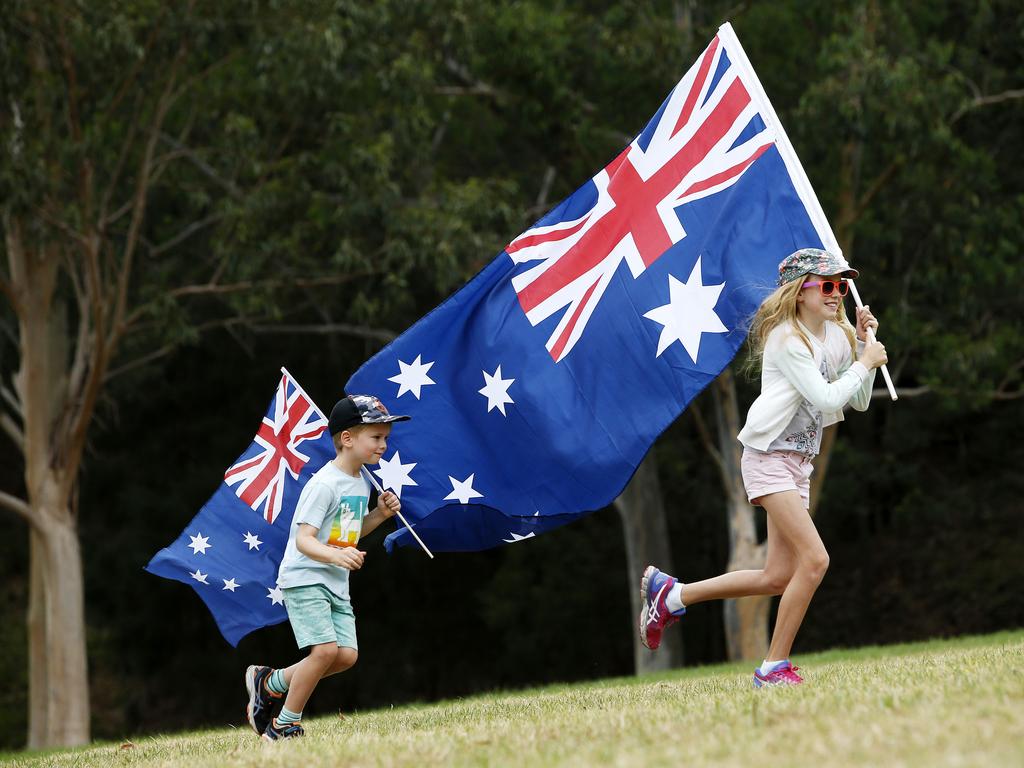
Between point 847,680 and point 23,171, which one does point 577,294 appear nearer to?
point 847,680

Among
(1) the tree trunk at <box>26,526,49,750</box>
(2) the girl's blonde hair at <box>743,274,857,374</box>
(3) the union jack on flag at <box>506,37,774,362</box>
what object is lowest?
(1) the tree trunk at <box>26,526,49,750</box>

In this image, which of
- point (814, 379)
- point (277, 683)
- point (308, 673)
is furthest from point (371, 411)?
point (814, 379)

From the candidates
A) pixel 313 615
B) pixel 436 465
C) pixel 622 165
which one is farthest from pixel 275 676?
pixel 622 165

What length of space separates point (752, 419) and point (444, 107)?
50.6 feet

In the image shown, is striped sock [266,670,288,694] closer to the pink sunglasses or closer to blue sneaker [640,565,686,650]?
blue sneaker [640,565,686,650]

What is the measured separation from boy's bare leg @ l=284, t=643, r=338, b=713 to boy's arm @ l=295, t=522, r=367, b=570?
0.44 m

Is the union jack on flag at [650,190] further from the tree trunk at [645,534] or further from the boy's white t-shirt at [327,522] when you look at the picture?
the tree trunk at [645,534]

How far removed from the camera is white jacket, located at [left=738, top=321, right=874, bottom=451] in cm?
655

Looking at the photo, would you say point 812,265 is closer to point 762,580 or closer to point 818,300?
point 818,300

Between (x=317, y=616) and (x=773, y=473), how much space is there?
7.64ft

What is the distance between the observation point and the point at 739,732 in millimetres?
4996

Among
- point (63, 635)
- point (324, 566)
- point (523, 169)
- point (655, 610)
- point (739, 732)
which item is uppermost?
point (523, 169)

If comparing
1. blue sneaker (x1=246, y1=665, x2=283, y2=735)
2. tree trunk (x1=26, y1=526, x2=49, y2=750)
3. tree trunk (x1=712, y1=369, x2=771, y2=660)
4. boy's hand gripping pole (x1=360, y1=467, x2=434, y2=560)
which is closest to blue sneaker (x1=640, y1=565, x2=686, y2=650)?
boy's hand gripping pole (x1=360, y1=467, x2=434, y2=560)

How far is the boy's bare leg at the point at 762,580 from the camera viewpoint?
700 cm
